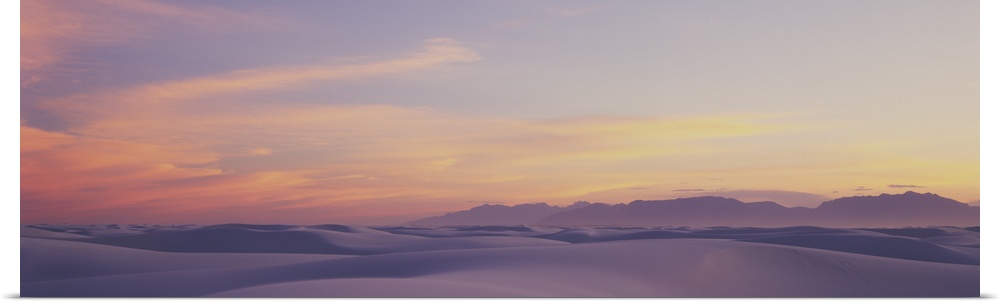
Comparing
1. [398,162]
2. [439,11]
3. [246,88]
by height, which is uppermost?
[439,11]

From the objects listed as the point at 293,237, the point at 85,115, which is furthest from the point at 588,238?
the point at 85,115

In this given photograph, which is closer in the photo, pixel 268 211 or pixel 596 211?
pixel 268 211

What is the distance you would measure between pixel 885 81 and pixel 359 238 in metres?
9.59

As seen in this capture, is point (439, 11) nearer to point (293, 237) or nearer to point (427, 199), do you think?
point (427, 199)

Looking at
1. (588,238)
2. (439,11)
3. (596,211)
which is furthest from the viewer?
(588,238)

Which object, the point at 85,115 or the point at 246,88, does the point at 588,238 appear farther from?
the point at 85,115

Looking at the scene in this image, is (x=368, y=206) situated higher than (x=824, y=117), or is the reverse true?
(x=824, y=117)

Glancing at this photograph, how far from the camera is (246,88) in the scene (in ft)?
31.2

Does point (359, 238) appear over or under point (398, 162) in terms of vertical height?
under

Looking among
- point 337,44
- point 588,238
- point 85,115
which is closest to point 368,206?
point 337,44
